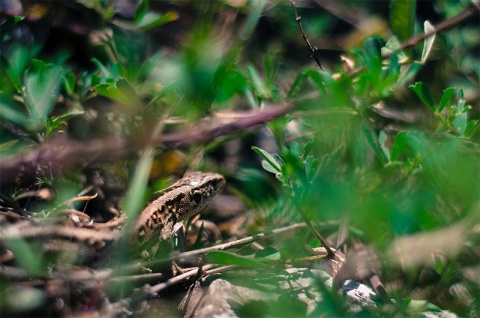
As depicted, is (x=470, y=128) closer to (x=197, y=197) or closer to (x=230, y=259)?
(x=230, y=259)

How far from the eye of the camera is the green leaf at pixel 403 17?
3381 mm

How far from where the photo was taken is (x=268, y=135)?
15.0 ft

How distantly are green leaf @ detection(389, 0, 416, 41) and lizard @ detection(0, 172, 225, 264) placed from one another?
1.50m

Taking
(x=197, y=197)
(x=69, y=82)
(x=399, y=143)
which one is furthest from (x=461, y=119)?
(x=69, y=82)

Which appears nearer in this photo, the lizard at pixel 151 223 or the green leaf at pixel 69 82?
the lizard at pixel 151 223

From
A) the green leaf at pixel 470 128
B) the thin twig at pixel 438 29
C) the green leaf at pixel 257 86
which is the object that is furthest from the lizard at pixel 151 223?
the green leaf at pixel 470 128

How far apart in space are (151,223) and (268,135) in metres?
1.39

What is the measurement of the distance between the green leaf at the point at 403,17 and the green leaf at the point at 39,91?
2.04 m

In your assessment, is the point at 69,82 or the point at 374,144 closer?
the point at 374,144

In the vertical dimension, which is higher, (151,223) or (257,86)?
(257,86)

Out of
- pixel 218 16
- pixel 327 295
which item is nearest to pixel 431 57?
pixel 218 16

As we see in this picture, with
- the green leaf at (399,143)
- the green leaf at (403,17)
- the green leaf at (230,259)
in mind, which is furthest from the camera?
the green leaf at (403,17)

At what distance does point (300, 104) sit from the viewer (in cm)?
280

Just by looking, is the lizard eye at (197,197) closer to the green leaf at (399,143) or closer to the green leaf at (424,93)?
the green leaf at (399,143)
